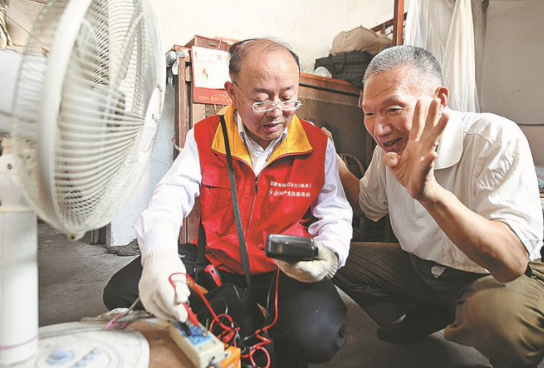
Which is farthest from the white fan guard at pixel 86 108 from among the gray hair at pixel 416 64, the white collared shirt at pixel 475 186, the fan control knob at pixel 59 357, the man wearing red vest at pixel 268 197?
the white collared shirt at pixel 475 186

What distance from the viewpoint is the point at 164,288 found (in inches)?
25.6

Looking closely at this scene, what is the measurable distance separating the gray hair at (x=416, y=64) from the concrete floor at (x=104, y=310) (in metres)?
0.94

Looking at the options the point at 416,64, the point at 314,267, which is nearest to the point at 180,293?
the point at 314,267

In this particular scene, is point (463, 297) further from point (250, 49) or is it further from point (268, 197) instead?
point (250, 49)

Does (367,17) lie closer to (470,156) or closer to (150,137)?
(470,156)

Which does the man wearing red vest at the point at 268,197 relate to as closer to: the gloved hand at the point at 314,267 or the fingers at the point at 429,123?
the gloved hand at the point at 314,267

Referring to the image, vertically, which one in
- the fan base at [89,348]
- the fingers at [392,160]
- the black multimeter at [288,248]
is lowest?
the fan base at [89,348]

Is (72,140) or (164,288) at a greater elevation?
(72,140)

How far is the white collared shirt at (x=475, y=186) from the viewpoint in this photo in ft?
2.74

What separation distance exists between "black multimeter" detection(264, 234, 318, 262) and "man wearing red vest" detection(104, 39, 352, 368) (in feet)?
0.50

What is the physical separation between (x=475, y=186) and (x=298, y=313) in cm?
61

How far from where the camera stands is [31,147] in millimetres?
385

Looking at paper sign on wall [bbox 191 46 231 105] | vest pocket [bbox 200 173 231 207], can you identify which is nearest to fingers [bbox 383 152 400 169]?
vest pocket [bbox 200 173 231 207]

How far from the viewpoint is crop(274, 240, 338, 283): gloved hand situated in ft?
2.68
